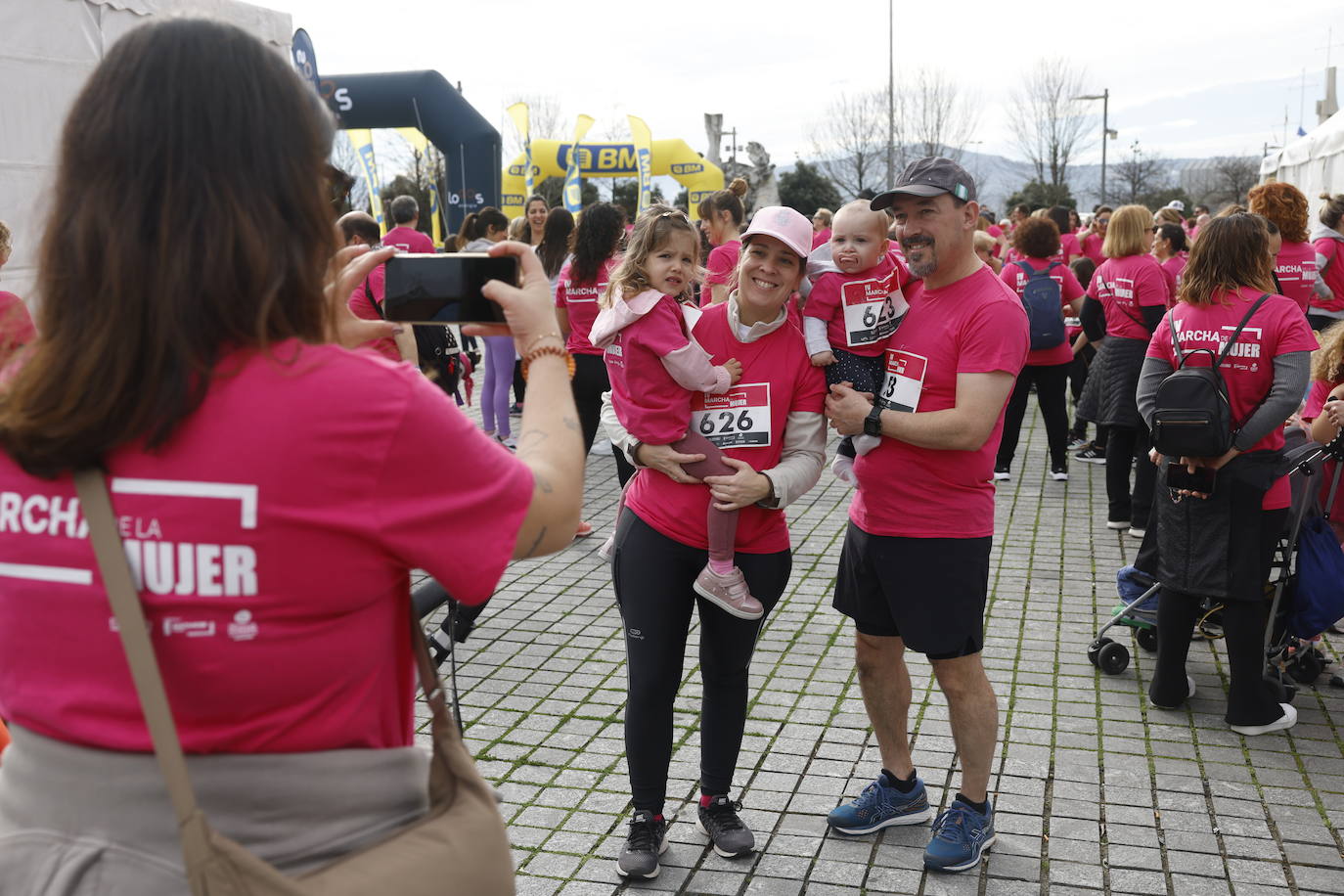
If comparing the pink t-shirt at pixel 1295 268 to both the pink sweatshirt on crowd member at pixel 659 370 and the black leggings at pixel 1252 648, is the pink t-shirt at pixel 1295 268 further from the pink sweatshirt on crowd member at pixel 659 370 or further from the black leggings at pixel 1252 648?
the pink sweatshirt on crowd member at pixel 659 370

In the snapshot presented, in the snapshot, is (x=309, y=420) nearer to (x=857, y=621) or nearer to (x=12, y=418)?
(x=12, y=418)

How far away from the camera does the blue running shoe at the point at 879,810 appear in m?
3.76

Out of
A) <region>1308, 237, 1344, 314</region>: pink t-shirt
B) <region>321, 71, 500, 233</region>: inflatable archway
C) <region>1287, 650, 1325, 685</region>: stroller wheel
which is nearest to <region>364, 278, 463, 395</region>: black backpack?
<region>1287, 650, 1325, 685</region>: stroller wheel

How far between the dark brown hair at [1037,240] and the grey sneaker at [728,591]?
693cm

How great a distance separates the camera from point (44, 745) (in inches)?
52.9

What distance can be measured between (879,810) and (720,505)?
124cm

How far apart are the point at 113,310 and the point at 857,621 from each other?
290cm

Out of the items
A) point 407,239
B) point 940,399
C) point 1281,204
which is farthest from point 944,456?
point 407,239

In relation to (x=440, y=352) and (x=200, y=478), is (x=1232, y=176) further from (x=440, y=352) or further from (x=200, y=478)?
(x=200, y=478)

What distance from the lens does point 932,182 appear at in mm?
3408

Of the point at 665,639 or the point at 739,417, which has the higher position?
the point at 739,417

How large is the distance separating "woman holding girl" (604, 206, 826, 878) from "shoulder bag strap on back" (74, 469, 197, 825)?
2.24 m

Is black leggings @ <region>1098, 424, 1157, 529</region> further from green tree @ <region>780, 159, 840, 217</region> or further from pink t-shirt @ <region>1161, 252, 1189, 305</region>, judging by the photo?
green tree @ <region>780, 159, 840, 217</region>

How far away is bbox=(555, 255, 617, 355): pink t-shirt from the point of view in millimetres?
7598
